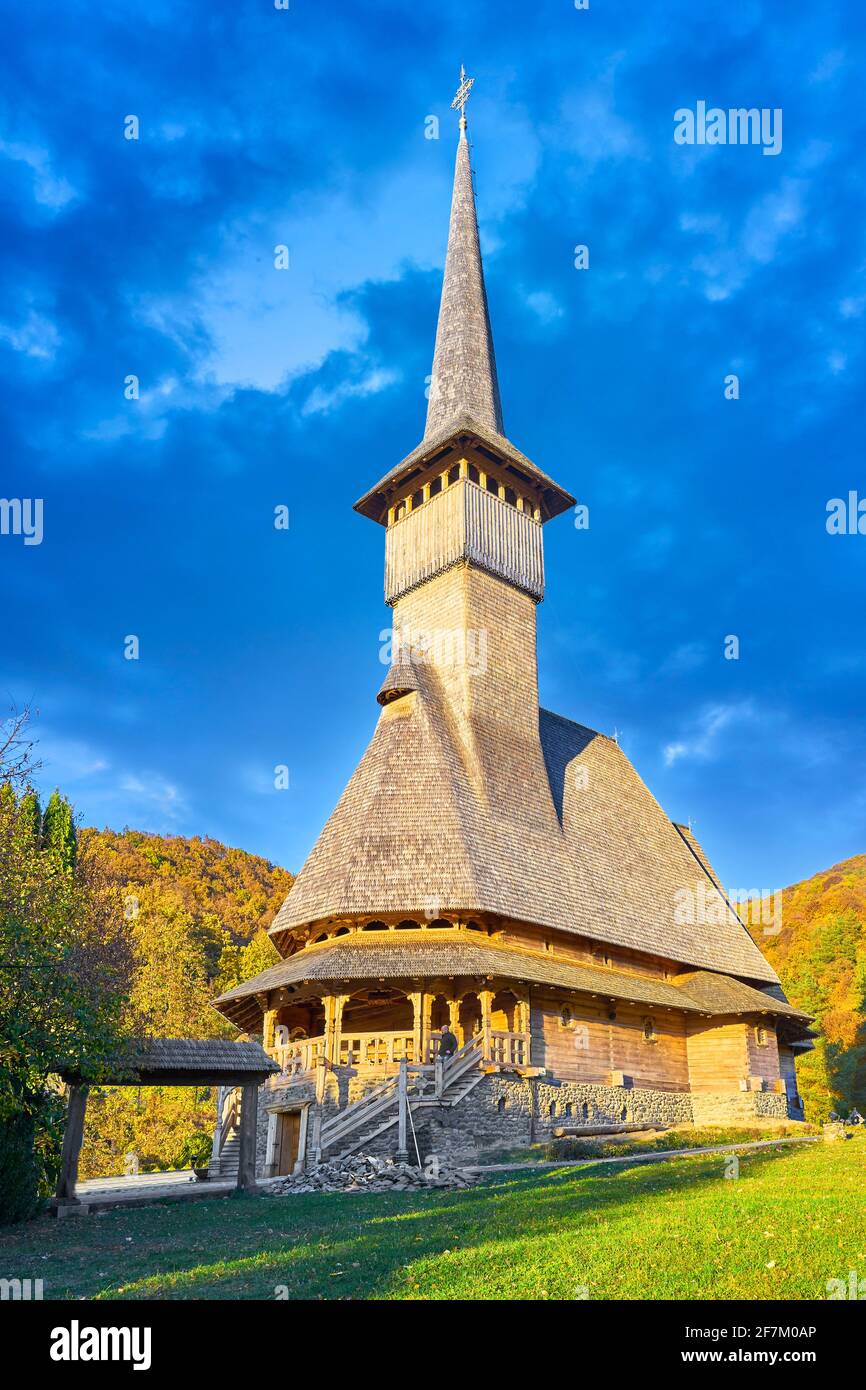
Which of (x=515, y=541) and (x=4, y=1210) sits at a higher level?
(x=515, y=541)

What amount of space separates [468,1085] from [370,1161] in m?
3.85

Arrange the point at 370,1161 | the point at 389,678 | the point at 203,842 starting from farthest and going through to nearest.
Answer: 1. the point at 203,842
2. the point at 389,678
3. the point at 370,1161

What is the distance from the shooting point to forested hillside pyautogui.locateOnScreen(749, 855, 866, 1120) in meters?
45.7

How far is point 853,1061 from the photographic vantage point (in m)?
44.3

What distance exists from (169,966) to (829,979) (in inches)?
1380

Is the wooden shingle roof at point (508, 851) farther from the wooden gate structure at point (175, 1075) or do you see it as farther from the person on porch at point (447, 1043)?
the wooden gate structure at point (175, 1075)

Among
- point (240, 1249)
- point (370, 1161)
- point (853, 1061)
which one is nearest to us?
point (240, 1249)

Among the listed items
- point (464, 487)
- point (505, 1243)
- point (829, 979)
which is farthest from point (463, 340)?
point (829, 979)

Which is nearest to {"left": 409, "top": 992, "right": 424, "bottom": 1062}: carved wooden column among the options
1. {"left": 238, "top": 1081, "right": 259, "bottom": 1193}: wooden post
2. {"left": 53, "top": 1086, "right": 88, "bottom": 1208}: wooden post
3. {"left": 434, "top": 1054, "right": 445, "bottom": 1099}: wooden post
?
{"left": 434, "top": 1054, "right": 445, "bottom": 1099}: wooden post

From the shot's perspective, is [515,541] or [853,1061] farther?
[853,1061]

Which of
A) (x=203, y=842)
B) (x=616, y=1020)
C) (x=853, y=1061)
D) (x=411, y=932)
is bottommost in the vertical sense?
(x=853, y=1061)

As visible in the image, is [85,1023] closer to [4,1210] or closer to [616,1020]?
[4,1210]

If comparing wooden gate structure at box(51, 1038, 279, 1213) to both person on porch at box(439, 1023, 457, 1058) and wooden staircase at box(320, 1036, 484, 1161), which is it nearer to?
wooden staircase at box(320, 1036, 484, 1161)
